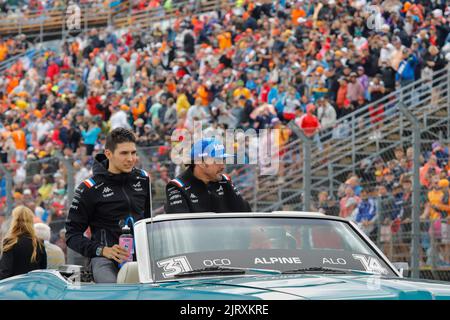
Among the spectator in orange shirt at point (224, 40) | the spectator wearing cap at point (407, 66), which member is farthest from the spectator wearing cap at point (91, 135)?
the spectator wearing cap at point (407, 66)

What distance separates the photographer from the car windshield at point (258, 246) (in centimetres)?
708

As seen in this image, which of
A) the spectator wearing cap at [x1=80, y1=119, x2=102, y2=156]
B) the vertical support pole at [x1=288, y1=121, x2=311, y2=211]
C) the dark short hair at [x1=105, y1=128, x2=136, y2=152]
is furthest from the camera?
the spectator wearing cap at [x1=80, y1=119, x2=102, y2=156]

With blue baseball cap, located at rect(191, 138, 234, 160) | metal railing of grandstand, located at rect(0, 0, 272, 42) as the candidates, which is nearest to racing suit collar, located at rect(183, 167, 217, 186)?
blue baseball cap, located at rect(191, 138, 234, 160)

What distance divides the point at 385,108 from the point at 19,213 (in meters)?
11.2

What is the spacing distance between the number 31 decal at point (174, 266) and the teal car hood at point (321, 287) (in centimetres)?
34

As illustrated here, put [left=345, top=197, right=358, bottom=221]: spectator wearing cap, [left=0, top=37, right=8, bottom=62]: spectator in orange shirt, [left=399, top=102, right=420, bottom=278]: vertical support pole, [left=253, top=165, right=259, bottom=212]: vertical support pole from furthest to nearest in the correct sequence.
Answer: [left=0, top=37, right=8, bottom=62]: spectator in orange shirt, [left=253, top=165, right=259, bottom=212]: vertical support pole, [left=345, top=197, right=358, bottom=221]: spectator wearing cap, [left=399, top=102, right=420, bottom=278]: vertical support pole

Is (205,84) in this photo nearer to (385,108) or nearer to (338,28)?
(338,28)

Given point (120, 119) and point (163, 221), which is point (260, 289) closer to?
point (163, 221)

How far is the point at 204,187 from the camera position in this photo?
1001 centimetres

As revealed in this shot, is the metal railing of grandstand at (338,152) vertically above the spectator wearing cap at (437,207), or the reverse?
the metal railing of grandstand at (338,152)

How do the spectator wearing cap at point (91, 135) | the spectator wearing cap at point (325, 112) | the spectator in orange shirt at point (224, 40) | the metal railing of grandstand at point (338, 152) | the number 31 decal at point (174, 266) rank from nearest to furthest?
the number 31 decal at point (174, 266)
the metal railing of grandstand at point (338, 152)
the spectator wearing cap at point (325, 112)
the spectator wearing cap at point (91, 135)
the spectator in orange shirt at point (224, 40)

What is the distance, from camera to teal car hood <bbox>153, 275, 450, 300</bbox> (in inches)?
219

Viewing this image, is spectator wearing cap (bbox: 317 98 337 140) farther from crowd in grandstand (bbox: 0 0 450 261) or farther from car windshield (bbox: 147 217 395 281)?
car windshield (bbox: 147 217 395 281)

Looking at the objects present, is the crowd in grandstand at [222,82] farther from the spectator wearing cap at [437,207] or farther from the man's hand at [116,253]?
the man's hand at [116,253]
